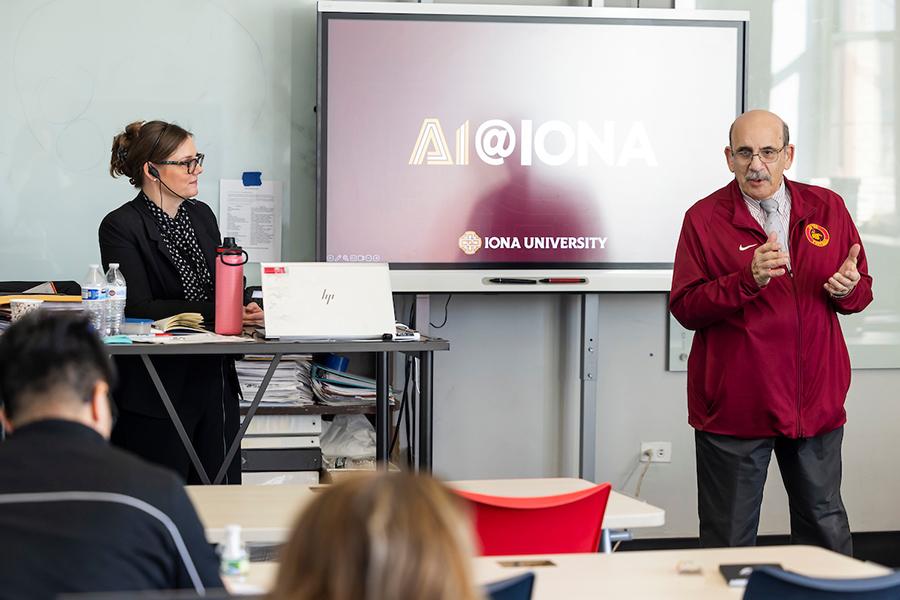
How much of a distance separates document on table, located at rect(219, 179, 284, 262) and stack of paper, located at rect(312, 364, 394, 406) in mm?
512

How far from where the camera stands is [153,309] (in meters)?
3.30

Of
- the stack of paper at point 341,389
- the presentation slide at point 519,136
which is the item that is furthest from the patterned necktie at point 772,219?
the stack of paper at point 341,389

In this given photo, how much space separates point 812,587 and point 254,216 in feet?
10.5

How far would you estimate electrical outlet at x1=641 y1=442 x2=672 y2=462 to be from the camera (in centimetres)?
472

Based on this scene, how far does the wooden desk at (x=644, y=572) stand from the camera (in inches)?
71.7

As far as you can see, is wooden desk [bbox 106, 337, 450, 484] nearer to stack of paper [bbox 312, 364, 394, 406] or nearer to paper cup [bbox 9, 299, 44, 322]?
paper cup [bbox 9, 299, 44, 322]

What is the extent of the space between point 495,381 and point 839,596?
3132 millimetres

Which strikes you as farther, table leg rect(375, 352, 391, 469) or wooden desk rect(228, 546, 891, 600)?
table leg rect(375, 352, 391, 469)

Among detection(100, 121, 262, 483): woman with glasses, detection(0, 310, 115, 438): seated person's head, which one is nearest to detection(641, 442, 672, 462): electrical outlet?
detection(100, 121, 262, 483): woman with glasses

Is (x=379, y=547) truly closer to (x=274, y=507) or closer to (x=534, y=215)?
(x=274, y=507)

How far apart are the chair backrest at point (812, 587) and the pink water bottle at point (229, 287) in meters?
1.93

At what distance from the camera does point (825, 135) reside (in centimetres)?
462

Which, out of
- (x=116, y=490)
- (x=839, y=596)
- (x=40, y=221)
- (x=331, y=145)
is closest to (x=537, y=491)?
(x=839, y=596)

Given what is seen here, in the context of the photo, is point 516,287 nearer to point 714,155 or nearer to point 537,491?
point 714,155
